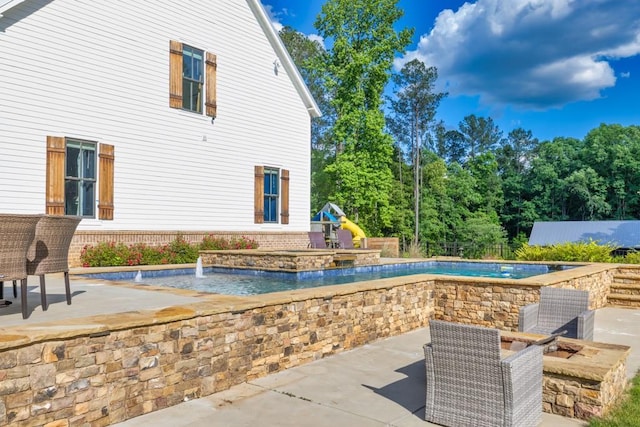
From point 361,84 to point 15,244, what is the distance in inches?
863

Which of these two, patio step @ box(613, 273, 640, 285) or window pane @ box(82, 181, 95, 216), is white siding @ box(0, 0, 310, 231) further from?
patio step @ box(613, 273, 640, 285)

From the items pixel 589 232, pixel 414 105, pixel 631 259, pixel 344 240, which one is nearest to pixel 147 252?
pixel 344 240

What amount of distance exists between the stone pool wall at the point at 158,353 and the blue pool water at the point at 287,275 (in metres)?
3.02

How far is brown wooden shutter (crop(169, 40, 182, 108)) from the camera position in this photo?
512 inches

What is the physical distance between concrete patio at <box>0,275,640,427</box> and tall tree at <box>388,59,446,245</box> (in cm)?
3084

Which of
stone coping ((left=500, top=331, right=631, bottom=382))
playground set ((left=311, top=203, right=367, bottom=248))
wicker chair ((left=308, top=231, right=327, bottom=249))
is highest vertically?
playground set ((left=311, top=203, right=367, bottom=248))

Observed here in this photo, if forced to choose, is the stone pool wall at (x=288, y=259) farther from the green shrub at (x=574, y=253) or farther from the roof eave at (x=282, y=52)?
the roof eave at (x=282, y=52)

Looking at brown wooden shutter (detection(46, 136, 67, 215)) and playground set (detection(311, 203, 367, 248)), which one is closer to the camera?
brown wooden shutter (detection(46, 136, 67, 215))

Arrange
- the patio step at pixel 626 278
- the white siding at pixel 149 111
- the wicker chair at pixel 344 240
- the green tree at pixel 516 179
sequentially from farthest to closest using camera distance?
the green tree at pixel 516 179 < the wicker chair at pixel 344 240 < the white siding at pixel 149 111 < the patio step at pixel 626 278

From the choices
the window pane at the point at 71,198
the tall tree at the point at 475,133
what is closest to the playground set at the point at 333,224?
the window pane at the point at 71,198

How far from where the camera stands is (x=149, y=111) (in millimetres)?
12531

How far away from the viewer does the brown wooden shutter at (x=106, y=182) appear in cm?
1139

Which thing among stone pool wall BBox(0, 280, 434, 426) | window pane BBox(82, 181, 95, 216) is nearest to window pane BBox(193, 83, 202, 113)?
window pane BBox(82, 181, 95, 216)

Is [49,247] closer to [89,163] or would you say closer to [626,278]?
[89,163]
